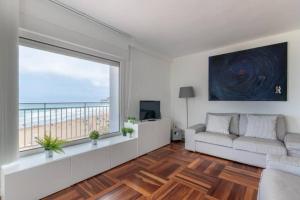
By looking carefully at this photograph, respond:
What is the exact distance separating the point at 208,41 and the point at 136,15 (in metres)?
1.79

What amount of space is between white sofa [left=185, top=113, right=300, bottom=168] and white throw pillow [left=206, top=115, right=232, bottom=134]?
13 cm

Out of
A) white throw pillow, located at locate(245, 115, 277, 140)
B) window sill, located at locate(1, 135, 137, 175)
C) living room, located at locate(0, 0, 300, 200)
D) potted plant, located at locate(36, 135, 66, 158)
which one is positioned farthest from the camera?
white throw pillow, located at locate(245, 115, 277, 140)

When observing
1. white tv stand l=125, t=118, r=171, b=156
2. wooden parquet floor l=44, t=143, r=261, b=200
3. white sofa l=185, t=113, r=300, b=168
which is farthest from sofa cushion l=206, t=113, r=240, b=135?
white tv stand l=125, t=118, r=171, b=156

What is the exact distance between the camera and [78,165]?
6.91ft

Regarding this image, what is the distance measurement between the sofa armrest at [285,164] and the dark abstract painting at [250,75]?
5.95 ft

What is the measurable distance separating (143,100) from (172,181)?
2004 mm

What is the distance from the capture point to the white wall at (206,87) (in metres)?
2.84

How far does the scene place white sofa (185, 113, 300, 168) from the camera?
2422mm

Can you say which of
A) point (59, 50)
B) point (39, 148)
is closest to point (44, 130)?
point (39, 148)

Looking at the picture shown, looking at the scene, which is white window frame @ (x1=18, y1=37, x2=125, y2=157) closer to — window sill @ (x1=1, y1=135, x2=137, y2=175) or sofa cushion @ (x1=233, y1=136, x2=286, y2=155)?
window sill @ (x1=1, y1=135, x2=137, y2=175)

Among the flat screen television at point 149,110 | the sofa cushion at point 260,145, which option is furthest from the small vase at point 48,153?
the sofa cushion at point 260,145

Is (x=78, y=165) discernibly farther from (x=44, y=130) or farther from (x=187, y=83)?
(x=187, y=83)

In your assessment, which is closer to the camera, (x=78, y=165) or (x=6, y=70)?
(x=6, y=70)

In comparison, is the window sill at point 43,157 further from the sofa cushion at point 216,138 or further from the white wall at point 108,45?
the sofa cushion at point 216,138
